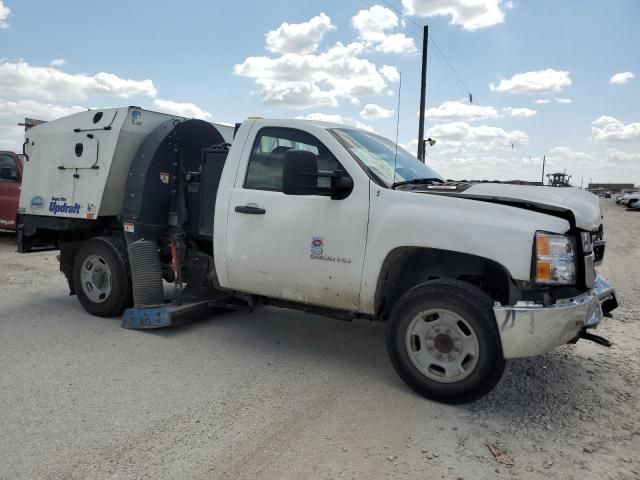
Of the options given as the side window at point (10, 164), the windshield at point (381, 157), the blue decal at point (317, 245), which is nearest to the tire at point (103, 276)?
the blue decal at point (317, 245)

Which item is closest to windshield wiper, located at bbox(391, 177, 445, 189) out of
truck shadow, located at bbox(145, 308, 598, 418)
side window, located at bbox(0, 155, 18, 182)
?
truck shadow, located at bbox(145, 308, 598, 418)

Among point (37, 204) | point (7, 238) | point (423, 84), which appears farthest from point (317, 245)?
point (423, 84)

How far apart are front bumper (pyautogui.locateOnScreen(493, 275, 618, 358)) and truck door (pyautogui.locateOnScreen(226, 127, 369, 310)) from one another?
1116mm

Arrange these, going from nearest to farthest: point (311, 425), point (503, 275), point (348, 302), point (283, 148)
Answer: point (311, 425)
point (503, 275)
point (348, 302)
point (283, 148)

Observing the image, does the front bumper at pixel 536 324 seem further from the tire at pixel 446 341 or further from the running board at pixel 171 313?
the running board at pixel 171 313

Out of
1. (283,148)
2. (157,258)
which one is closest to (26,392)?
(157,258)

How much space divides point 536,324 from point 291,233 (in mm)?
1942

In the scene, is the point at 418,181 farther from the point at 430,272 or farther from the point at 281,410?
the point at 281,410

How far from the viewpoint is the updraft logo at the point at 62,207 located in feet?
18.4

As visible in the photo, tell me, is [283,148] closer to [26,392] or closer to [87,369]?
[87,369]

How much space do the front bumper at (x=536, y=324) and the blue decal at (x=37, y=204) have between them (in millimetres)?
5110

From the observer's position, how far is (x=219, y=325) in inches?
216

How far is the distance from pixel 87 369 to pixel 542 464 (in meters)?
3.39

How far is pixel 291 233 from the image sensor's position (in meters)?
4.19
